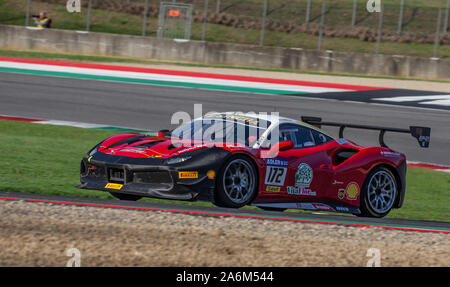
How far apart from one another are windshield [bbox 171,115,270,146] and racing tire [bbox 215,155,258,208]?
0.42m

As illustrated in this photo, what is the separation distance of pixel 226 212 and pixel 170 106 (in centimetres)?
1191

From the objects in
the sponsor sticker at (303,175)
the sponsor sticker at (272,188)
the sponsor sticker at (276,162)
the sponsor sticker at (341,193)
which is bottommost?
the sponsor sticker at (341,193)

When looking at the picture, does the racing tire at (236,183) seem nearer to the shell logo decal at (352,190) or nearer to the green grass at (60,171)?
the green grass at (60,171)

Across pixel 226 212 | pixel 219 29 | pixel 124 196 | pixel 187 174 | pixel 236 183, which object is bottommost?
pixel 124 196

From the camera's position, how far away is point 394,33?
37938mm

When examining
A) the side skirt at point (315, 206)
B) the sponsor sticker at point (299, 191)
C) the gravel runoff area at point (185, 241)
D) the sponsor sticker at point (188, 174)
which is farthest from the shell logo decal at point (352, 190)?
the sponsor sticker at point (188, 174)

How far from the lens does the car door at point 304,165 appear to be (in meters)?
10.1

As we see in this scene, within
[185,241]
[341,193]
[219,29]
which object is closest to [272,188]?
[341,193]

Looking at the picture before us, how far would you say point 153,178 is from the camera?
943cm

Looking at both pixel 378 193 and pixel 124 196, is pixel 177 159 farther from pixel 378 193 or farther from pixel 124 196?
pixel 378 193

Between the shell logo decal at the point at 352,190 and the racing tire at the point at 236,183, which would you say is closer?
the racing tire at the point at 236,183

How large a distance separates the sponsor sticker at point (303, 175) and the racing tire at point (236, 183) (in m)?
0.69
